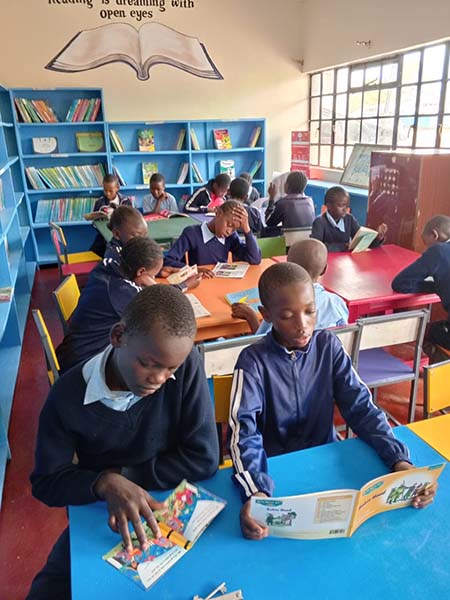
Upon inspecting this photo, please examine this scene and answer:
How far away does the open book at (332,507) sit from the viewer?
92 centimetres

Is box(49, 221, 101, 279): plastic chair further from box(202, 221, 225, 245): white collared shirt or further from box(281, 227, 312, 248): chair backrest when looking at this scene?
box(281, 227, 312, 248): chair backrest

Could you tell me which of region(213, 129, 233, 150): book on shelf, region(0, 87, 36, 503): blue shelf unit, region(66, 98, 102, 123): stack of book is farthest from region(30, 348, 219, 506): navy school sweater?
region(213, 129, 233, 150): book on shelf

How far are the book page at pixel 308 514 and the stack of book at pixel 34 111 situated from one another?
604 centimetres

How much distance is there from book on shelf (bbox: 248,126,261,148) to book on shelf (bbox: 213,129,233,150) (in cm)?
36


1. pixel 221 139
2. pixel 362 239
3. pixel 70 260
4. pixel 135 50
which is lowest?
pixel 70 260

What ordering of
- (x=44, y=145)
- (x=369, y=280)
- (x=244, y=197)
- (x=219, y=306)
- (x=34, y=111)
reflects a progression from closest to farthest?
(x=219, y=306) → (x=369, y=280) → (x=244, y=197) → (x=34, y=111) → (x=44, y=145)

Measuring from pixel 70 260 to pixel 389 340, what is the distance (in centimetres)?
349

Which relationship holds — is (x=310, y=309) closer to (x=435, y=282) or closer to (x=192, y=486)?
(x=192, y=486)

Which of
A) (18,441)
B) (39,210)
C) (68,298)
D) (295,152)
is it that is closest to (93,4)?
(39,210)

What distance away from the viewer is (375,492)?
3.15 ft

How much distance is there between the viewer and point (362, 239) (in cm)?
340

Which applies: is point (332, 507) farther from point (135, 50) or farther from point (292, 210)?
point (135, 50)

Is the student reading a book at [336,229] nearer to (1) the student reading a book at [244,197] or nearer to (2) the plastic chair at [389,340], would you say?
(1) the student reading a book at [244,197]

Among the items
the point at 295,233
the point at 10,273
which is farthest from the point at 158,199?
the point at 10,273
